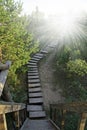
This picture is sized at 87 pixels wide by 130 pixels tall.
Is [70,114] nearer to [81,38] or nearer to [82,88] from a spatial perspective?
[82,88]

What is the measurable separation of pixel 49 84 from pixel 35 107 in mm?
2745

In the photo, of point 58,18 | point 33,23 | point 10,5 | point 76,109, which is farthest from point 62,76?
point 58,18

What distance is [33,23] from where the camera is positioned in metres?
28.5

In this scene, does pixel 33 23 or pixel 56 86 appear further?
pixel 33 23

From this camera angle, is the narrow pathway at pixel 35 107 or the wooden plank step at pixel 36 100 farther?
the wooden plank step at pixel 36 100

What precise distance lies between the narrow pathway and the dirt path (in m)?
0.42

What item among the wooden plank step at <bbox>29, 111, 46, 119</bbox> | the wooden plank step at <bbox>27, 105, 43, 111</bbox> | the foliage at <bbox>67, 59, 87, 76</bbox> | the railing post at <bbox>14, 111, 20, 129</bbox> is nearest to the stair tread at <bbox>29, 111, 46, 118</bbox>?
the wooden plank step at <bbox>29, 111, 46, 119</bbox>

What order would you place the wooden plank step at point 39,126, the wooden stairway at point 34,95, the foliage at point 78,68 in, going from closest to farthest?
1. the wooden plank step at point 39,126
2. the wooden stairway at point 34,95
3. the foliage at point 78,68

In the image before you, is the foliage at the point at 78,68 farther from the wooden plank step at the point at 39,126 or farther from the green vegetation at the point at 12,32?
the wooden plank step at the point at 39,126

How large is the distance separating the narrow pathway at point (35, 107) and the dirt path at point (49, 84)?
0.42 m

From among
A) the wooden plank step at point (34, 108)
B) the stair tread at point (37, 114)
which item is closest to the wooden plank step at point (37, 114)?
the stair tread at point (37, 114)

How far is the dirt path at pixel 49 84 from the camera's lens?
12.3 m

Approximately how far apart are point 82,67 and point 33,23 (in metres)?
16.4

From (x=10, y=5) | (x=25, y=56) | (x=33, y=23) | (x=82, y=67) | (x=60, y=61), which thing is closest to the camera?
(x=10, y=5)
